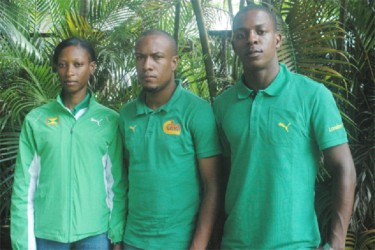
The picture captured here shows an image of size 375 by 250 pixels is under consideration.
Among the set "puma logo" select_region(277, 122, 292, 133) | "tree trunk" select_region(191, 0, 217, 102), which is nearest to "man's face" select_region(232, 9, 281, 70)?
"puma logo" select_region(277, 122, 292, 133)

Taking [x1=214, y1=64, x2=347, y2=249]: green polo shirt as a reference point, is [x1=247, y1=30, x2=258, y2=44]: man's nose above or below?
above

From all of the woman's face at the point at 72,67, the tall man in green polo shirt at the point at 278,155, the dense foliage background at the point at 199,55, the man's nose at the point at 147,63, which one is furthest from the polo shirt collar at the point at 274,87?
the dense foliage background at the point at 199,55

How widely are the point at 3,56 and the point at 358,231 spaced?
299 centimetres

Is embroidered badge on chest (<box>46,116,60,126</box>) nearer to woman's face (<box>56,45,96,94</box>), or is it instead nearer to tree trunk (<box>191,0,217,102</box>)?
→ woman's face (<box>56,45,96,94</box>)

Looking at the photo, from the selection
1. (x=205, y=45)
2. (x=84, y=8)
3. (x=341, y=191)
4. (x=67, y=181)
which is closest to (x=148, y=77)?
(x=67, y=181)

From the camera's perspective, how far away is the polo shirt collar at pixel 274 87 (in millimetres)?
1907

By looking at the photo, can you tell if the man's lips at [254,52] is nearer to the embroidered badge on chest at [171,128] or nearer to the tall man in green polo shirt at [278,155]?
the tall man in green polo shirt at [278,155]

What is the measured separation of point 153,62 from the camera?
211cm

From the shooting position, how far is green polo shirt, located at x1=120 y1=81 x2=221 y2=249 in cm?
205

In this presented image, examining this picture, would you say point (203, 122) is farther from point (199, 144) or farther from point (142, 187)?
point (142, 187)

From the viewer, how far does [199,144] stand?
2072 mm

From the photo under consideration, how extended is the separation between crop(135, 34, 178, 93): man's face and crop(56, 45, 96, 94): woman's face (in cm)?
35

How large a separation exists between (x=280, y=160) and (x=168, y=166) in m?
0.52

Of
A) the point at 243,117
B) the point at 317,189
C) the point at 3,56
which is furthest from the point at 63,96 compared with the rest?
the point at 317,189
